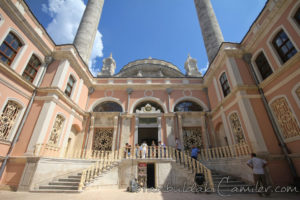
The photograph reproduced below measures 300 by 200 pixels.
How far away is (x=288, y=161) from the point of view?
20.4 ft

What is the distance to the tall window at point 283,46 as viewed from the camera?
257 inches

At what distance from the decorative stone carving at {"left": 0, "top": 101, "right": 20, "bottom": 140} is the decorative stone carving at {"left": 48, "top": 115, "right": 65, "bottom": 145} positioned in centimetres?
181

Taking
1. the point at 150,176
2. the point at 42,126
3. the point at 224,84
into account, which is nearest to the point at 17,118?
the point at 42,126

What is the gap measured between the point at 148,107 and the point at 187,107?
3.58m

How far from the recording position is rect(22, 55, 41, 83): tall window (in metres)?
8.00

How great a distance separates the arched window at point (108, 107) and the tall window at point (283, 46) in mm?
11072

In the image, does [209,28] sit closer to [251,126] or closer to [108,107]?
[251,126]

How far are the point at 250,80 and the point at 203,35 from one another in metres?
9.13

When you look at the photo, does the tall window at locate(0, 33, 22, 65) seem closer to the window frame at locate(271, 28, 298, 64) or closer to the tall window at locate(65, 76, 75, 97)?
the tall window at locate(65, 76, 75, 97)

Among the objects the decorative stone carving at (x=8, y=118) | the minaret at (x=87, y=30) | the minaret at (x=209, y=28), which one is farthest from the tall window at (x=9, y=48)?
the minaret at (x=209, y=28)

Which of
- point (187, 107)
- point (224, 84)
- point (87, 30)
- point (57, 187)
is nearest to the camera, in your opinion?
point (57, 187)

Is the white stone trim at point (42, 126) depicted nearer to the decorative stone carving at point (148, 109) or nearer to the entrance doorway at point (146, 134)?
the decorative stone carving at point (148, 109)

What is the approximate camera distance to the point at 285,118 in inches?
257

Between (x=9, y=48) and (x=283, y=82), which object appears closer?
(x=283, y=82)
